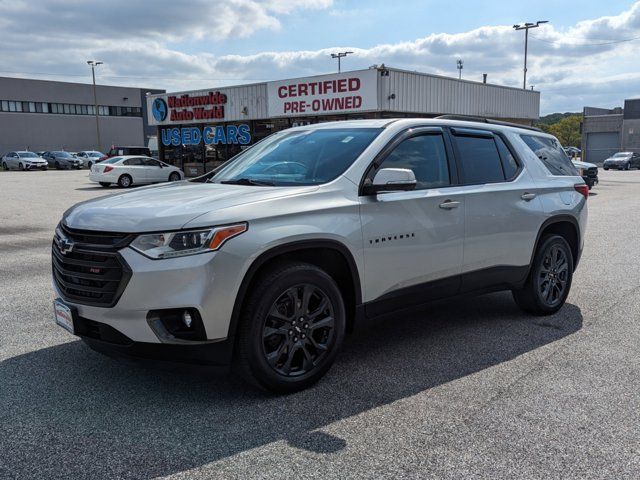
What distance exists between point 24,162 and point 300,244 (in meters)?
50.6

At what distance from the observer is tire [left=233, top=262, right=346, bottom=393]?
361cm

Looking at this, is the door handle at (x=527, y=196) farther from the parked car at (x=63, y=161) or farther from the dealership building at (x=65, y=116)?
the dealership building at (x=65, y=116)

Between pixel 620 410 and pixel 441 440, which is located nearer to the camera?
pixel 441 440

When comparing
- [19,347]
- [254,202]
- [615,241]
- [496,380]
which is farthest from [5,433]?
[615,241]

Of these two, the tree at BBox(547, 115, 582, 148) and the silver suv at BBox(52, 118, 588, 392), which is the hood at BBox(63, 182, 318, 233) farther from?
the tree at BBox(547, 115, 582, 148)

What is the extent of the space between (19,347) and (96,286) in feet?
5.51

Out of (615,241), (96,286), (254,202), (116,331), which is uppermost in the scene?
(254,202)

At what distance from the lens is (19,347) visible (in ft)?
15.5

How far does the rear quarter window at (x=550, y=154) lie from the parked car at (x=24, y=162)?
49614 millimetres

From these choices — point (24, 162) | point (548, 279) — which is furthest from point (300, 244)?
point (24, 162)

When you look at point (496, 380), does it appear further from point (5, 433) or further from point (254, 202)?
point (5, 433)

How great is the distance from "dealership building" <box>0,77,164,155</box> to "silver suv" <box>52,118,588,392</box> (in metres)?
74.7

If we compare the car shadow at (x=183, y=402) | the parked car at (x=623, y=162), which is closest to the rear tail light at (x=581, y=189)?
the car shadow at (x=183, y=402)

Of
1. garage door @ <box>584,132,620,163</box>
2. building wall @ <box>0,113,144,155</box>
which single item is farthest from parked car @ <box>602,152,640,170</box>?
building wall @ <box>0,113,144,155</box>
